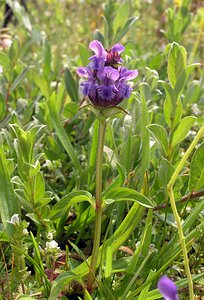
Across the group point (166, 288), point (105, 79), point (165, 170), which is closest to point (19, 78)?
point (165, 170)

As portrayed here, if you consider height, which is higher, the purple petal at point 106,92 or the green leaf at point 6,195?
the purple petal at point 106,92

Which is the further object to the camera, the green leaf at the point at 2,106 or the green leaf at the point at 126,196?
the green leaf at the point at 2,106

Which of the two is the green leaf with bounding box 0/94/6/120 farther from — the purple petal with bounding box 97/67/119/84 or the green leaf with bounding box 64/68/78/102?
the purple petal with bounding box 97/67/119/84

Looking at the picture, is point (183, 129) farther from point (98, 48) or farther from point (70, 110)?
point (70, 110)

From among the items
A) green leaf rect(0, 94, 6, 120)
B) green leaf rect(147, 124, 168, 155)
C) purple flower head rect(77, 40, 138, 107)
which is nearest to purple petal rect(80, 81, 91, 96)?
purple flower head rect(77, 40, 138, 107)

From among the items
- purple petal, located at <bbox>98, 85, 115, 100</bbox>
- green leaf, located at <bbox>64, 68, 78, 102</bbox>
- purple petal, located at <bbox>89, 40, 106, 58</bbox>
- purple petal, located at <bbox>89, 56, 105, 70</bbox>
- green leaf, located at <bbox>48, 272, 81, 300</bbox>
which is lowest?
green leaf, located at <bbox>64, 68, 78, 102</bbox>

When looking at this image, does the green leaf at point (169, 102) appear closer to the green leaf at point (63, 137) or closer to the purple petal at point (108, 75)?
the purple petal at point (108, 75)

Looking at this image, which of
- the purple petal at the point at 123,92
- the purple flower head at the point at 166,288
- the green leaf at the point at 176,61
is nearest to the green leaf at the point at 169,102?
the green leaf at the point at 176,61

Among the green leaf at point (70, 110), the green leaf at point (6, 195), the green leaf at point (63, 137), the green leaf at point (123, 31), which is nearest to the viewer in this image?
the green leaf at point (6, 195)
